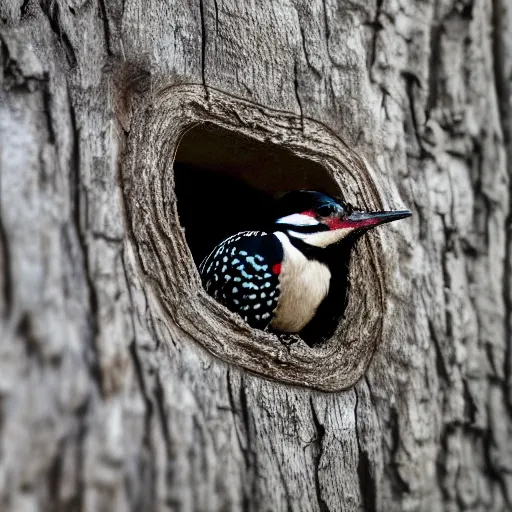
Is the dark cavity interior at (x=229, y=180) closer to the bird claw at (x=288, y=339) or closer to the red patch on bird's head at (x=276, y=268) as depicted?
the bird claw at (x=288, y=339)

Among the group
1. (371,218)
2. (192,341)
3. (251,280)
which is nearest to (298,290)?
(251,280)

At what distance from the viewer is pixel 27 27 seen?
2557 millimetres

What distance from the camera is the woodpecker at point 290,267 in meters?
3.11

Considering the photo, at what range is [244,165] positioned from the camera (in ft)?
11.0

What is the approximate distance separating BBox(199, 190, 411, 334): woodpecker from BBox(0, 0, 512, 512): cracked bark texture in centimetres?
37

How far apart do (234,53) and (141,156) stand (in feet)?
1.92

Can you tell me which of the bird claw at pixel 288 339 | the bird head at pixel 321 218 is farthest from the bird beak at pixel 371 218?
the bird claw at pixel 288 339

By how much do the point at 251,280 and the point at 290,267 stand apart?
0.20 m

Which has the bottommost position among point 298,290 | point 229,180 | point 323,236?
point 298,290

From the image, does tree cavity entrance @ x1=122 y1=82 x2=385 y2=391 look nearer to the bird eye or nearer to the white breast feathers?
the bird eye

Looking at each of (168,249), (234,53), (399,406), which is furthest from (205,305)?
(234,53)

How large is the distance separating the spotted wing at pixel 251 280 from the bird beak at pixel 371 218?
38 cm

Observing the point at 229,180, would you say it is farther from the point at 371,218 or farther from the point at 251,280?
the point at 371,218

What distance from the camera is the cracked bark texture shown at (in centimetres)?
192
